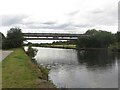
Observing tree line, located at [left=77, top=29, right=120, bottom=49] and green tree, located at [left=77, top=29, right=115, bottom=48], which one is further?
green tree, located at [left=77, top=29, right=115, bottom=48]

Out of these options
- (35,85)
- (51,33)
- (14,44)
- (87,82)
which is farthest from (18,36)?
(35,85)

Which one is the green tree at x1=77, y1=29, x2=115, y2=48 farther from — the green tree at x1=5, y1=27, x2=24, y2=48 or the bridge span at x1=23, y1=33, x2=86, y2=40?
the green tree at x1=5, y1=27, x2=24, y2=48

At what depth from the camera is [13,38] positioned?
96.8 m

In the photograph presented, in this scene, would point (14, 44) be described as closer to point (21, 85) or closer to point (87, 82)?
point (87, 82)

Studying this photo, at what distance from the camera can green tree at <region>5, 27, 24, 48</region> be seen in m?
96.4

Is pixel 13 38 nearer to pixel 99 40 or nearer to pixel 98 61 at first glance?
pixel 98 61

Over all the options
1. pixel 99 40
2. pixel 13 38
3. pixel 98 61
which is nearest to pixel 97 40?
pixel 99 40

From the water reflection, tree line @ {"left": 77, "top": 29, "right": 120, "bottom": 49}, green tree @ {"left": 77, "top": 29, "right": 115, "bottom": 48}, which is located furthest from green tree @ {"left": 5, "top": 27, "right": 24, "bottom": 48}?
tree line @ {"left": 77, "top": 29, "right": 120, "bottom": 49}

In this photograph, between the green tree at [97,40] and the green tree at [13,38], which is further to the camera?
the green tree at [97,40]

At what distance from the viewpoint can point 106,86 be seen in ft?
92.7

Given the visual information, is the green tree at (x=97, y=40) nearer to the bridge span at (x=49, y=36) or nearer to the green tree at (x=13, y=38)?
the bridge span at (x=49, y=36)

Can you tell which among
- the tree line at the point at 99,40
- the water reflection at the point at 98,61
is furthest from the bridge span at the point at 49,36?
the water reflection at the point at 98,61

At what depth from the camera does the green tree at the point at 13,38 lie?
96.4 metres

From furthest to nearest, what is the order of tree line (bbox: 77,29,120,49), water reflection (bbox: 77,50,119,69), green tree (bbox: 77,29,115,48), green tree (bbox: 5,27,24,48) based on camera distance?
1. green tree (bbox: 77,29,115,48)
2. tree line (bbox: 77,29,120,49)
3. green tree (bbox: 5,27,24,48)
4. water reflection (bbox: 77,50,119,69)
